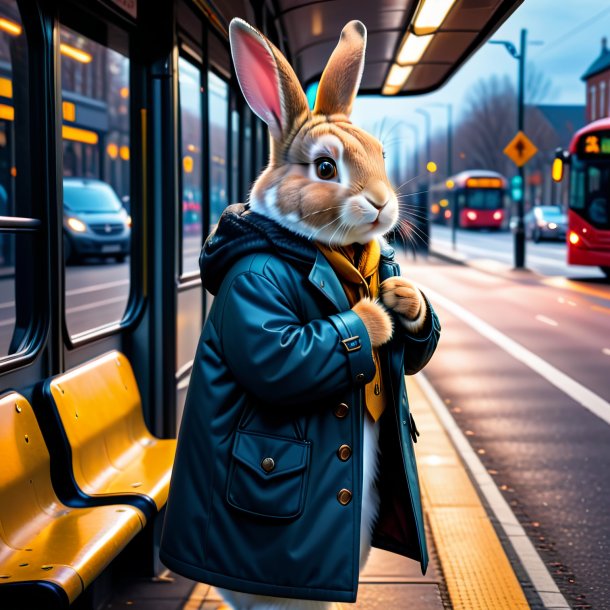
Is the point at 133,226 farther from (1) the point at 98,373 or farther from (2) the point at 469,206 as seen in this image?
(2) the point at 469,206

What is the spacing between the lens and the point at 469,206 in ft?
188

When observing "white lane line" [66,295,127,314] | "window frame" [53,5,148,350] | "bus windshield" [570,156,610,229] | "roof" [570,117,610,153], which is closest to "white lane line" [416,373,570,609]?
"window frame" [53,5,148,350]

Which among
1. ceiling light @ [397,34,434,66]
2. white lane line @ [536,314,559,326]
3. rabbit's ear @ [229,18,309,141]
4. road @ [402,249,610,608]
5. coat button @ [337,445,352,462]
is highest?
ceiling light @ [397,34,434,66]

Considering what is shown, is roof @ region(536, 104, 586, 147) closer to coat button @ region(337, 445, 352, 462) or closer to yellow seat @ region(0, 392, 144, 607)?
yellow seat @ region(0, 392, 144, 607)

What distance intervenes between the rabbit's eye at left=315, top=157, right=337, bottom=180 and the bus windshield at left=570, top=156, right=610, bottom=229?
2031 cm

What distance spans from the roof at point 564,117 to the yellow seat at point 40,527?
112192mm

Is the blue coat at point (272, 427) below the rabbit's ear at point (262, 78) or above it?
below

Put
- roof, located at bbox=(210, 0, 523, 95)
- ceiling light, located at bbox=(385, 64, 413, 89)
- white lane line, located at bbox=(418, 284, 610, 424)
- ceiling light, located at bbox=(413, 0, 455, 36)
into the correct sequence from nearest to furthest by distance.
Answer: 1. ceiling light, located at bbox=(413, 0, 455, 36)
2. roof, located at bbox=(210, 0, 523, 95)
3. ceiling light, located at bbox=(385, 64, 413, 89)
4. white lane line, located at bbox=(418, 284, 610, 424)

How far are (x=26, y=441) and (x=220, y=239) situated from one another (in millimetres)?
1476

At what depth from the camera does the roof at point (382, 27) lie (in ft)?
18.6

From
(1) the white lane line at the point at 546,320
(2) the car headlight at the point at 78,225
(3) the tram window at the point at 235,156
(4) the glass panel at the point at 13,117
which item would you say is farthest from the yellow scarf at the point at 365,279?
(1) the white lane line at the point at 546,320

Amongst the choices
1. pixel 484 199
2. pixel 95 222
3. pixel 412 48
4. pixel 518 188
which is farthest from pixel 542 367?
pixel 484 199

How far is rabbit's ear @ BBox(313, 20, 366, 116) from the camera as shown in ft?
8.73

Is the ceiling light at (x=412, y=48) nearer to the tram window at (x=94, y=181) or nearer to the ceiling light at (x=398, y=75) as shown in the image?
the ceiling light at (x=398, y=75)
